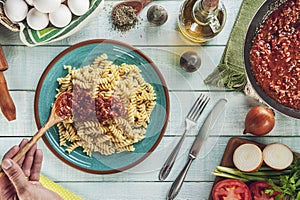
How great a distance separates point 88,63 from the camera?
2.57m

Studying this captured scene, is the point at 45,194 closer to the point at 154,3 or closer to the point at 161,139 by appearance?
the point at 161,139

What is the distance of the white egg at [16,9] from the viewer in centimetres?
236

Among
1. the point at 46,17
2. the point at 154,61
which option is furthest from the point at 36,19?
the point at 154,61

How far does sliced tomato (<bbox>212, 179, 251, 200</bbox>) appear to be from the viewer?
2.59m

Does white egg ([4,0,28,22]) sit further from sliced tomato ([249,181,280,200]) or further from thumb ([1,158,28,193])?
sliced tomato ([249,181,280,200])

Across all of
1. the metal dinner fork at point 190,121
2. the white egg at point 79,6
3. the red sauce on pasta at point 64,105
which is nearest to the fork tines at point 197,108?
the metal dinner fork at point 190,121

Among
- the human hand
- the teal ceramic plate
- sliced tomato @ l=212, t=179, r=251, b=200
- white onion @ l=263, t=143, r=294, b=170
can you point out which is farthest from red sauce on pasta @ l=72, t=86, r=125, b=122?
white onion @ l=263, t=143, r=294, b=170

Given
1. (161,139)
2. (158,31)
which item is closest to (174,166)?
(161,139)

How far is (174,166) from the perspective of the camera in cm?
264

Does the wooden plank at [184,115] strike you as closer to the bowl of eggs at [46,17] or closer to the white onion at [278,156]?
the white onion at [278,156]

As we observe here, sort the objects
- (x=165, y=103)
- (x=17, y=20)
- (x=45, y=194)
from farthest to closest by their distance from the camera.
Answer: (x=165, y=103)
(x=17, y=20)
(x=45, y=194)

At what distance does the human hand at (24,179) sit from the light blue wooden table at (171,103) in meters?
0.18

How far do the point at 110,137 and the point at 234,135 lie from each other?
599 mm

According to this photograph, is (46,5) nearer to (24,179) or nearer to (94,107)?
(94,107)
